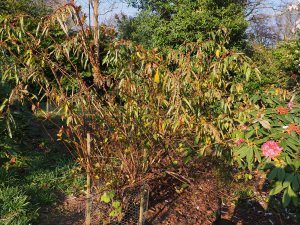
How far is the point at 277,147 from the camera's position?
6.33 feet

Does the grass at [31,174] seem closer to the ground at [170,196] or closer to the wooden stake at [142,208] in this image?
the ground at [170,196]

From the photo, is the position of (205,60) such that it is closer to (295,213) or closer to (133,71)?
(133,71)

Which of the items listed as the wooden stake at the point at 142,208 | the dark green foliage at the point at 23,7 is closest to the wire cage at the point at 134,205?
the wooden stake at the point at 142,208

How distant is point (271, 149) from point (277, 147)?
0.04 meters

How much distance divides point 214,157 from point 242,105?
58 cm

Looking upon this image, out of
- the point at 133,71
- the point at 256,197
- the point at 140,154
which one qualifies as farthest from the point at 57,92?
the point at 256,197

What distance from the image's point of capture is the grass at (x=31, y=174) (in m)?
3.18

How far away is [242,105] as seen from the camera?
117 inches

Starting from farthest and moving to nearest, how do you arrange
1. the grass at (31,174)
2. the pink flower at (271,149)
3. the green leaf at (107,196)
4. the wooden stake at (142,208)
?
the grass at (31,174) < the wooden stake at (142,208) < the green leaf at (107,196) < the pink flower at (271,149)

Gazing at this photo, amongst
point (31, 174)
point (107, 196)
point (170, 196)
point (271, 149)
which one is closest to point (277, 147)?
point (271, 149)

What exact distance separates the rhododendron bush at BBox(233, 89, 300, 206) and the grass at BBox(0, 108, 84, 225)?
1.96 metres

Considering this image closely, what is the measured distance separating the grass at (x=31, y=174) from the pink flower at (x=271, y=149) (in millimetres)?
2110

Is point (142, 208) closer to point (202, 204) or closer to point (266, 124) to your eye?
point (202, 204)

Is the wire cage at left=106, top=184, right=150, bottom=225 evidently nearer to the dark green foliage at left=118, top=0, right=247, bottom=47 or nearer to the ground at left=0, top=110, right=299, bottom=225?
the ground at left=0, top=110, right=299, bottom=225
